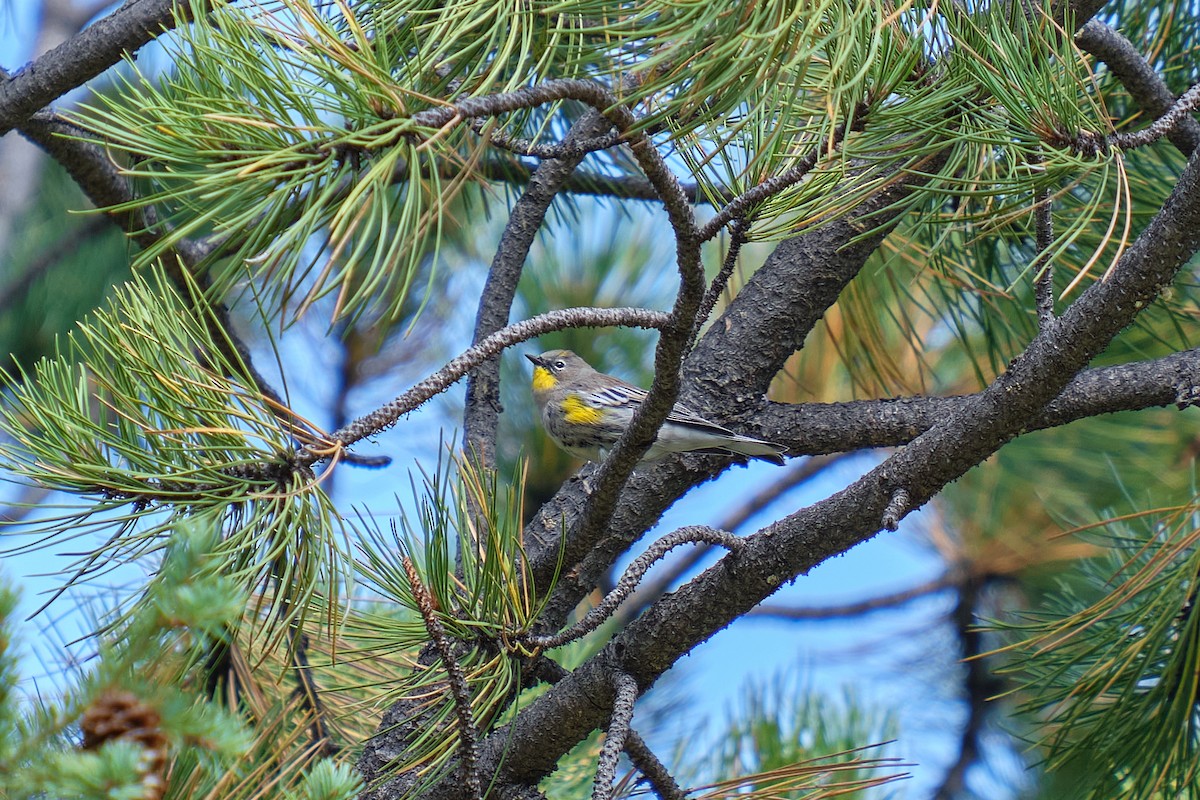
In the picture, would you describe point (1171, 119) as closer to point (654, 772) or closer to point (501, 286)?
point (654, 772)

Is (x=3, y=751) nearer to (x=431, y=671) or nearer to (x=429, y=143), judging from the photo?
(x=429, y=143)

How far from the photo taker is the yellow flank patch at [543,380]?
3.58m

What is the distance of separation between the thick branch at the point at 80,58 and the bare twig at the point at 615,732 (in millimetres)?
1063

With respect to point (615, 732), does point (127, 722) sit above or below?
above

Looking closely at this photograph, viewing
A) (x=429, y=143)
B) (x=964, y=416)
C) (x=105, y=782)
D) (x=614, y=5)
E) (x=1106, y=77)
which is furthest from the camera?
(x=1106, y=77)

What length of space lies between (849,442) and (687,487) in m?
0.29

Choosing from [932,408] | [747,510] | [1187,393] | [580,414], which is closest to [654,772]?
[932,408]

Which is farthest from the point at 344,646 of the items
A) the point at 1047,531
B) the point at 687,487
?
the point at 1047,531

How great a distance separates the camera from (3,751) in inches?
25.4

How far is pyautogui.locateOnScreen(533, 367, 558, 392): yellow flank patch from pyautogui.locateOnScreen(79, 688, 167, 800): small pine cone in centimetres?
282

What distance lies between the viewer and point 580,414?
327cm

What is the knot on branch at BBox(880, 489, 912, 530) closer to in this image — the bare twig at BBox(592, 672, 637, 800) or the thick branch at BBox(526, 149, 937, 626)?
the bare twig at BBox(592, 672, 637, 800)

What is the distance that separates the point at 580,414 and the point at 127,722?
2573 millimetres

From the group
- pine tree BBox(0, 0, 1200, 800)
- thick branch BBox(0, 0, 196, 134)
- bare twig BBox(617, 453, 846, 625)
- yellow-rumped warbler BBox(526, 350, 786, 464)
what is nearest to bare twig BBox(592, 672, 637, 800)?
pine tree BBox(0, 0, 1200, 800)
